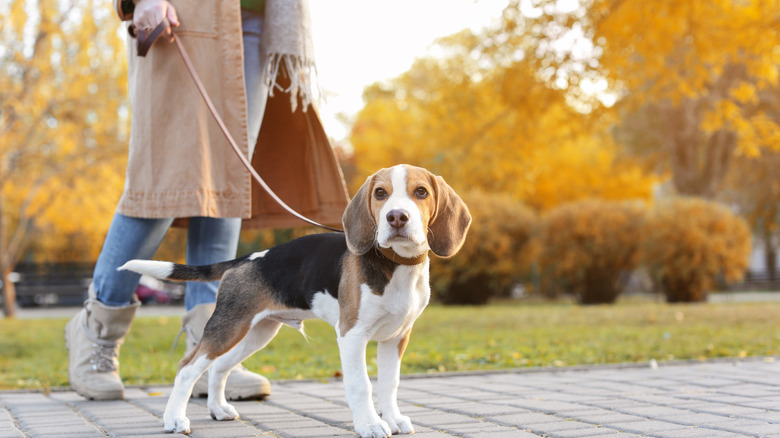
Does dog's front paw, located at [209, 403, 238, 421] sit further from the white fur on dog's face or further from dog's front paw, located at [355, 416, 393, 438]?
the white fur on dog's face

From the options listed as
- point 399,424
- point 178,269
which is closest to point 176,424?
point 178,269

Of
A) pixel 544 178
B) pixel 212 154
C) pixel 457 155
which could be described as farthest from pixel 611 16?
pixel 544 178

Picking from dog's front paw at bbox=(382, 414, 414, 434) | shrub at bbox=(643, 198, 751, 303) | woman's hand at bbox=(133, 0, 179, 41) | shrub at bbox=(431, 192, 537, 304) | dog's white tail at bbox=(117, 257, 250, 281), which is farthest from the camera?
shrub at bbox=(431, 192, 537, 304)

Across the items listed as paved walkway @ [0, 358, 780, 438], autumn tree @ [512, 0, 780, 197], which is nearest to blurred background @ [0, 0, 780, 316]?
autumn tree @ [512, 0, 780, 197]

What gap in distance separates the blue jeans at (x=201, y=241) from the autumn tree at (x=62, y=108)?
13.2m

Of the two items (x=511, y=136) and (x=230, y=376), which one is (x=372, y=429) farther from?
(x=511, y=136)

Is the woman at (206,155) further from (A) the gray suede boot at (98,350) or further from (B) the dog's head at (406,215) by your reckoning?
(B) the dog's head at (406,215)

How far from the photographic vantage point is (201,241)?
14.4 feet

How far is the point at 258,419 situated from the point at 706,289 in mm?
16862

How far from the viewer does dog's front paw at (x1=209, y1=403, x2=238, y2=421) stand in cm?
380

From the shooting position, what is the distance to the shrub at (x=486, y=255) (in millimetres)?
19734

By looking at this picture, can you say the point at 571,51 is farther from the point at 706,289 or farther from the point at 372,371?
the point at 372,371

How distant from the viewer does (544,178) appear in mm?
29109

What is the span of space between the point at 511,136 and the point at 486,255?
168 inches
